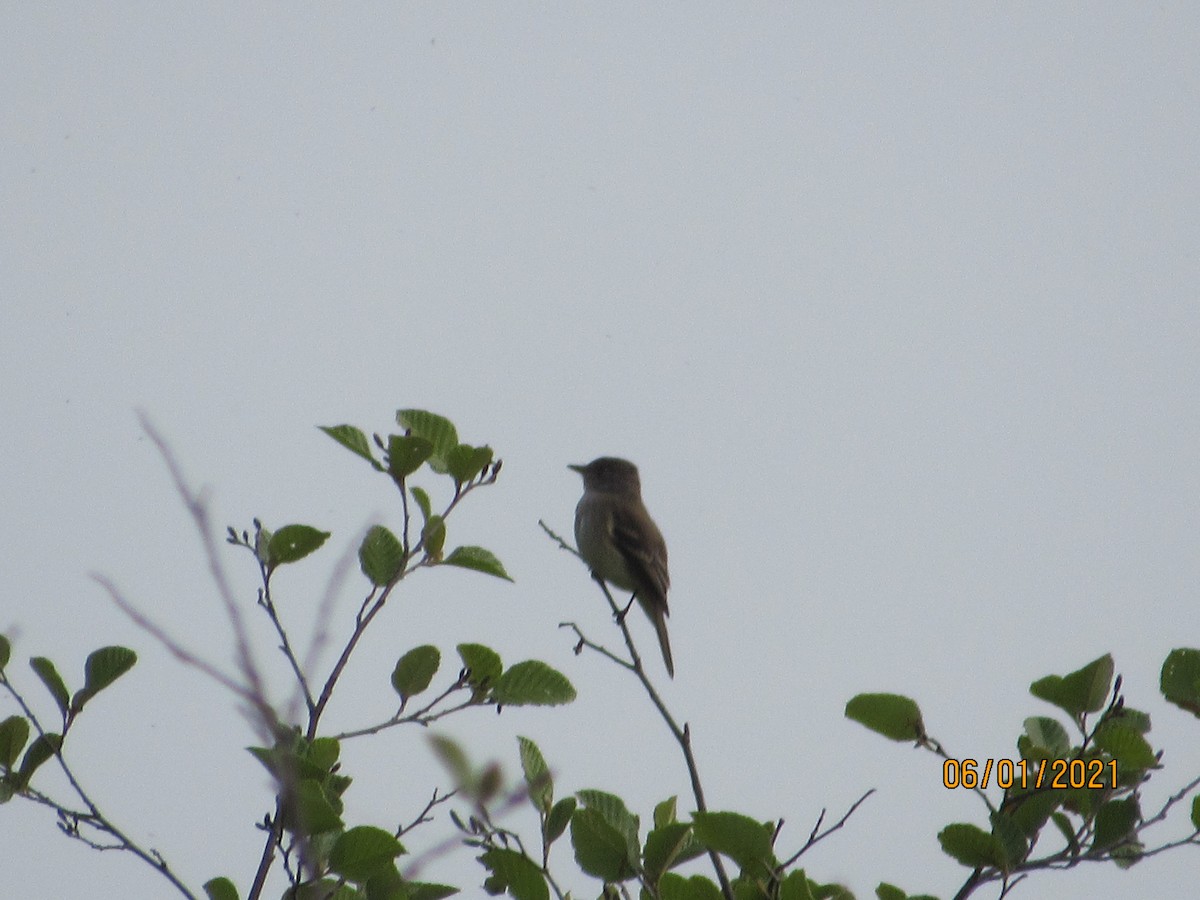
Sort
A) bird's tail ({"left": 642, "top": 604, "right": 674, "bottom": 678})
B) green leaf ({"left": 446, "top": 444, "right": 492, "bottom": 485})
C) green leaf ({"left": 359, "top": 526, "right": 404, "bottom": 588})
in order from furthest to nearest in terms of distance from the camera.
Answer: bird's tail ({"left": 642, "top": 604, "right": 674, "bottom": 678}) → green leaf ({"left": 446, "top": 444, "right": 492, "bottom": 485}) → green leaf ({"left": 359, "top": 526, "right": 404, "bottom": 588})

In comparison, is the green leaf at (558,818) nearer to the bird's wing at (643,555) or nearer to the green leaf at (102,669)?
the green leaf at (102,669)

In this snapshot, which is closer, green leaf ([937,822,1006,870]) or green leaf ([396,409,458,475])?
green leaf ([937,822,1006,870])

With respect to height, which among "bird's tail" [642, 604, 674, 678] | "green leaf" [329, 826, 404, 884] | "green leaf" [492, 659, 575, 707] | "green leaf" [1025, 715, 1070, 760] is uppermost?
"bird's tail" [642, 604, 674, 678]

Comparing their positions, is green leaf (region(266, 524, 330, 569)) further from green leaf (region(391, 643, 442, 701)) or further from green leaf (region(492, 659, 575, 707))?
green leaf (region(492, 659, 575, 707))

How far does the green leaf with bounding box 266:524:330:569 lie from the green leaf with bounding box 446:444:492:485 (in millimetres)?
454

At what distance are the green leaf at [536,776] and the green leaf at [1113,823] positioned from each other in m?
1.41

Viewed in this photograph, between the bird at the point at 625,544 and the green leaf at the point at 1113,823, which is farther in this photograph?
the bird at the point at 625,544

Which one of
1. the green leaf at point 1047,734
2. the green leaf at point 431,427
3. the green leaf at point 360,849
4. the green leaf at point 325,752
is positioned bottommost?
the green leaf at point 360,849

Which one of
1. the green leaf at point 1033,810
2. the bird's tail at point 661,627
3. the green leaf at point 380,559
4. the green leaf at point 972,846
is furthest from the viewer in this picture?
the bird's tail at point 661,627

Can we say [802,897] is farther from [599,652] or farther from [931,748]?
[599,652]

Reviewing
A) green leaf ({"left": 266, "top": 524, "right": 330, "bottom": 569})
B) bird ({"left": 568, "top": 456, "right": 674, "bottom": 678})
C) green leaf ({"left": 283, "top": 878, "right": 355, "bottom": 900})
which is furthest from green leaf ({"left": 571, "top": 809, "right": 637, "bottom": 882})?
bird ({"left": 568, "top": 456, "right": 674, "bottom": 678})

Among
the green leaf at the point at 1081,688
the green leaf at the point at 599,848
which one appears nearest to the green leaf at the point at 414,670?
the green leaf at the point at 599,848

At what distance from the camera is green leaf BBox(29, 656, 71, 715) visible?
370 cm

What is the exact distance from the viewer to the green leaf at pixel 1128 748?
132 inches
